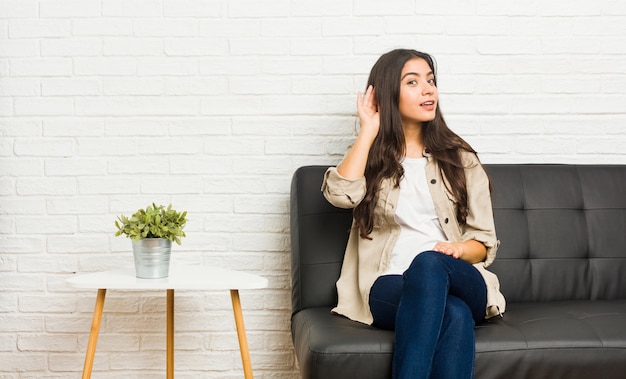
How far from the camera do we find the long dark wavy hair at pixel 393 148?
2.18 m

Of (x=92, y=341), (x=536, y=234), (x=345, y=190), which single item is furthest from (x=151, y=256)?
(x=536, y=234)

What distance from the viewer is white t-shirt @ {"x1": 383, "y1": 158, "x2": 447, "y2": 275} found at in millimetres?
2104

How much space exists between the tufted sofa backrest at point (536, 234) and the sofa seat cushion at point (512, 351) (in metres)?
0.42

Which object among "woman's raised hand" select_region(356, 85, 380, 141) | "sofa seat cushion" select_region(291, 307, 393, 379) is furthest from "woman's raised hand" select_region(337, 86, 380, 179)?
"sofa seat cushion" select_region(291, 307, 393, 379)

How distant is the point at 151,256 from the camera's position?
6.75ft

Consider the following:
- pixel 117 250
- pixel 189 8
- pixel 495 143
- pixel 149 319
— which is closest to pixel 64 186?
pixel 117 250

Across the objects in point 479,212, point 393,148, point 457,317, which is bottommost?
point 457,317

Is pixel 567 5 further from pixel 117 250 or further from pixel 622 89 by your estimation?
pixel 117 250

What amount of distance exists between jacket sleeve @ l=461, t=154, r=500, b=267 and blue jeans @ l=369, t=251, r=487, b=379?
Result: 10.1 inches

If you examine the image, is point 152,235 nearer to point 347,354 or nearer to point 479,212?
point 347,354

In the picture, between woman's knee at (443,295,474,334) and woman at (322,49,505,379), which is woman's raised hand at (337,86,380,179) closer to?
woman at (322,49,505,379)

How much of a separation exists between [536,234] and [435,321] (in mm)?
852

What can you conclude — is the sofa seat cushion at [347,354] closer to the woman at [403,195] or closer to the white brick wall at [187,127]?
the woman at [403,195]

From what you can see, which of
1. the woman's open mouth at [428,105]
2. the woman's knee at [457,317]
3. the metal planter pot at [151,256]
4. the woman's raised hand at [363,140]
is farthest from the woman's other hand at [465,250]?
the metal planter pot at [151,256]
